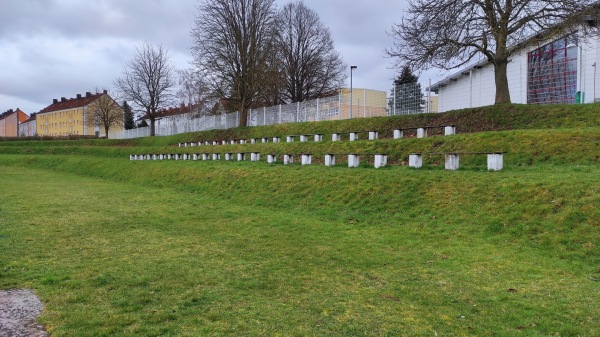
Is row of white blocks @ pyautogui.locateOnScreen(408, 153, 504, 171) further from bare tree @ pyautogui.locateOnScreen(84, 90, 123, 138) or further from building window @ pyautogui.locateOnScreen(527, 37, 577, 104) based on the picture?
bare tree @ pyautogui.locateOnScreen(84, 90, 123, 138)

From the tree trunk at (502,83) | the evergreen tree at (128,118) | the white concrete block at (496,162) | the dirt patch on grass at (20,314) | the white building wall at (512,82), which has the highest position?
the evergreen tree at (128,118)

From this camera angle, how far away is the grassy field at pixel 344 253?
13.8 feet

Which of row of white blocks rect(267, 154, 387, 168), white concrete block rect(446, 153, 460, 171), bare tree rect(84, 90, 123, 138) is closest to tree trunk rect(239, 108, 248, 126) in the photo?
row of white blocks rect(267, 154, 387, 168)

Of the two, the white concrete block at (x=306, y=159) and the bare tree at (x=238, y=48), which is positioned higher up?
the bare tree at (x=238, y=48)

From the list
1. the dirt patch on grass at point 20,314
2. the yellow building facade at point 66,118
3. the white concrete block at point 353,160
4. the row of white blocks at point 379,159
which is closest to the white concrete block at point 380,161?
the row of white blocks at point 379,159

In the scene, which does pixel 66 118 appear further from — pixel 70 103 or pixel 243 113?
pixel 243 113

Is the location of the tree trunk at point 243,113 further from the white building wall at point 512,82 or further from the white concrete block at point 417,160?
the white concrete block at point 417,160

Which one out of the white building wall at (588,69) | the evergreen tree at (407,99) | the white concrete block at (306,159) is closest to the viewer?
the white concrete block at (306,159)

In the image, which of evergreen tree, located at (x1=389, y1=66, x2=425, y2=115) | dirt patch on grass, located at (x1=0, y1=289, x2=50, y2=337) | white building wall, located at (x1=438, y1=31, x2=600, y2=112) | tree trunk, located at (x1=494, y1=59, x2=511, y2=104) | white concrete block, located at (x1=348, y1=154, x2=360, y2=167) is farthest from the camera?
evergreen tree, located at (x1=389, y1=66, x2=425, y2=115)

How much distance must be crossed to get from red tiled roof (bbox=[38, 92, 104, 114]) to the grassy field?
299 ft

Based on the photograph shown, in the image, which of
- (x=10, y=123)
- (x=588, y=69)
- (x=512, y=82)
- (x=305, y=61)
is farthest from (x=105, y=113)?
(x=10, y=123)

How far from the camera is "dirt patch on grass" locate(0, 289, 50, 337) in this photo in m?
3.83

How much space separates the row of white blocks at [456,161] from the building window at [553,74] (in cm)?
1431

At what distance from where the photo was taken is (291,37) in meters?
47.9
